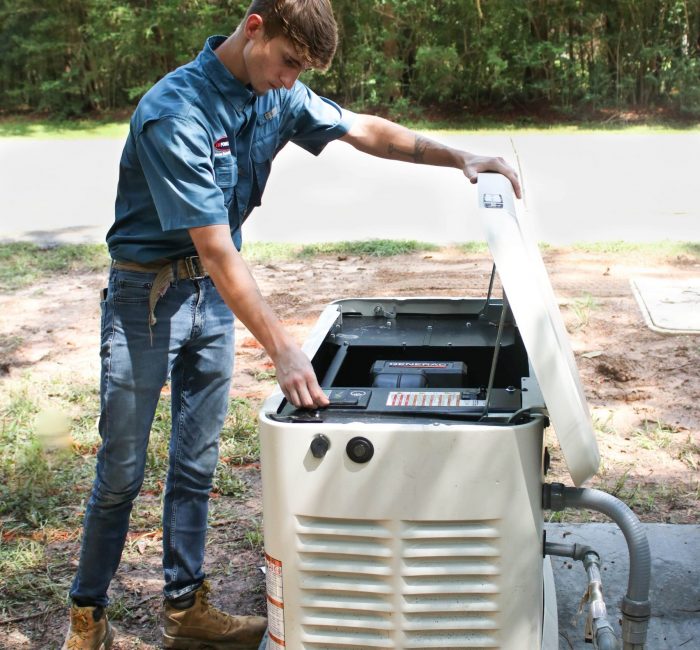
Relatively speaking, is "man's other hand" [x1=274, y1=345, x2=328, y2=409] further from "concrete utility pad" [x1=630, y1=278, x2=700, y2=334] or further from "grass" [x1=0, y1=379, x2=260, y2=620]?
"concrete utility pad" [x1=630, y1=278, x2=700, y2=334]

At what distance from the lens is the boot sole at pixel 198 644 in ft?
7.93

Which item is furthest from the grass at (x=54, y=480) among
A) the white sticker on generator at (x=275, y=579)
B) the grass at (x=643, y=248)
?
the grass at (x=643, y=248)

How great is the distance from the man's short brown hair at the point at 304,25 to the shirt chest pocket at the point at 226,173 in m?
0.29

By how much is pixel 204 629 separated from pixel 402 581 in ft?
2.83

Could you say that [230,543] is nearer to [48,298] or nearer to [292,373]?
[292,373]

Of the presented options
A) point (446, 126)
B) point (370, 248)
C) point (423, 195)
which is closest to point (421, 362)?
point (370, 248)

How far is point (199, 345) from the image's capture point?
2.27 metres

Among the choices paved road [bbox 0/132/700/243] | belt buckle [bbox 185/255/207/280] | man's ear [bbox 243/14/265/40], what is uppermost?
man's ear [bbox 243/14/265/40]

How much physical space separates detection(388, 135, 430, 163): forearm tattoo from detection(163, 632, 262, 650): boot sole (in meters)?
1.37

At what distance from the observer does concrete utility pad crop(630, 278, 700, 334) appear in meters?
4.86

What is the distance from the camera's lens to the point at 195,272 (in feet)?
7.05

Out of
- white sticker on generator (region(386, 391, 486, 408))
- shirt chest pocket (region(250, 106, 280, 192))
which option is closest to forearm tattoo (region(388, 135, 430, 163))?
shirt chest pocket (region(250, 106, 280, 192))

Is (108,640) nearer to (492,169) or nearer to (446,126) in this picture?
(492,169)

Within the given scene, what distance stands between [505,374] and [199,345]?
0.80m
